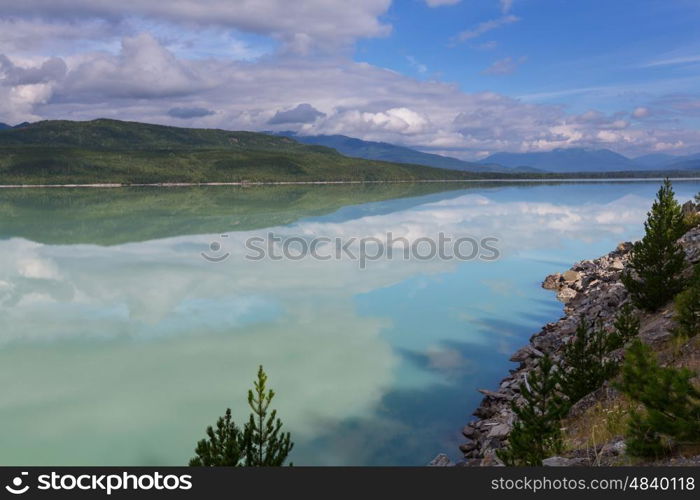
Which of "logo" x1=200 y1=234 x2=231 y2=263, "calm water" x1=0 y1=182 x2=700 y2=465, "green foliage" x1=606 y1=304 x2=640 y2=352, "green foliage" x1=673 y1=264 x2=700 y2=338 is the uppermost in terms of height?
"green foliage" x1=673 y1=264 x2=700 y2=338

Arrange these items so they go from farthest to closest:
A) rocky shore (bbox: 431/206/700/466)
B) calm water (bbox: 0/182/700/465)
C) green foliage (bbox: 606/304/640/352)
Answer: green foliage (bbox: 606/304/640/352) < calm water (bbox: 0/182/700/465) < rocky shore (bbox: 431/206/700/466)

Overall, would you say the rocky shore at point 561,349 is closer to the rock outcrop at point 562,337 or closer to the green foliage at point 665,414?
the rock outcrop at point 562,337

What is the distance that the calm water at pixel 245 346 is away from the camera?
14.2 meters

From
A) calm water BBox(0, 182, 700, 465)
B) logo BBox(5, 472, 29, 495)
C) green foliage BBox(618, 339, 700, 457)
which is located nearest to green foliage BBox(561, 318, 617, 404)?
calm water BBox(0, 182, 700, 465)

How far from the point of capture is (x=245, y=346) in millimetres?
20797

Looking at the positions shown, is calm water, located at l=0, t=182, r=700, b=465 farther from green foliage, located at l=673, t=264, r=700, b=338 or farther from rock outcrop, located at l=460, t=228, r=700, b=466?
green foliage, located at l=673, t=264, r=700, b=338

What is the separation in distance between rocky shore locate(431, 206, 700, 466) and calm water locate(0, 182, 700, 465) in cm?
79

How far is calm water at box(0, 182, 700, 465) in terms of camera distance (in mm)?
14156

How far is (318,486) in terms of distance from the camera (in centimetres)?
662

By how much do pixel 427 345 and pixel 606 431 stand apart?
11545mm

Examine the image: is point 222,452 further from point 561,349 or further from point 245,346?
point 561,349

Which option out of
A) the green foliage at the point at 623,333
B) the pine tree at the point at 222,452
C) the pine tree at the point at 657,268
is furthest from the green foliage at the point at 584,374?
the pine tree at the point at 222,452

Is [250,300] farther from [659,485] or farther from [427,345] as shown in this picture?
[659,485]

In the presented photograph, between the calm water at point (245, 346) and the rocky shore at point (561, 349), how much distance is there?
0.79m
